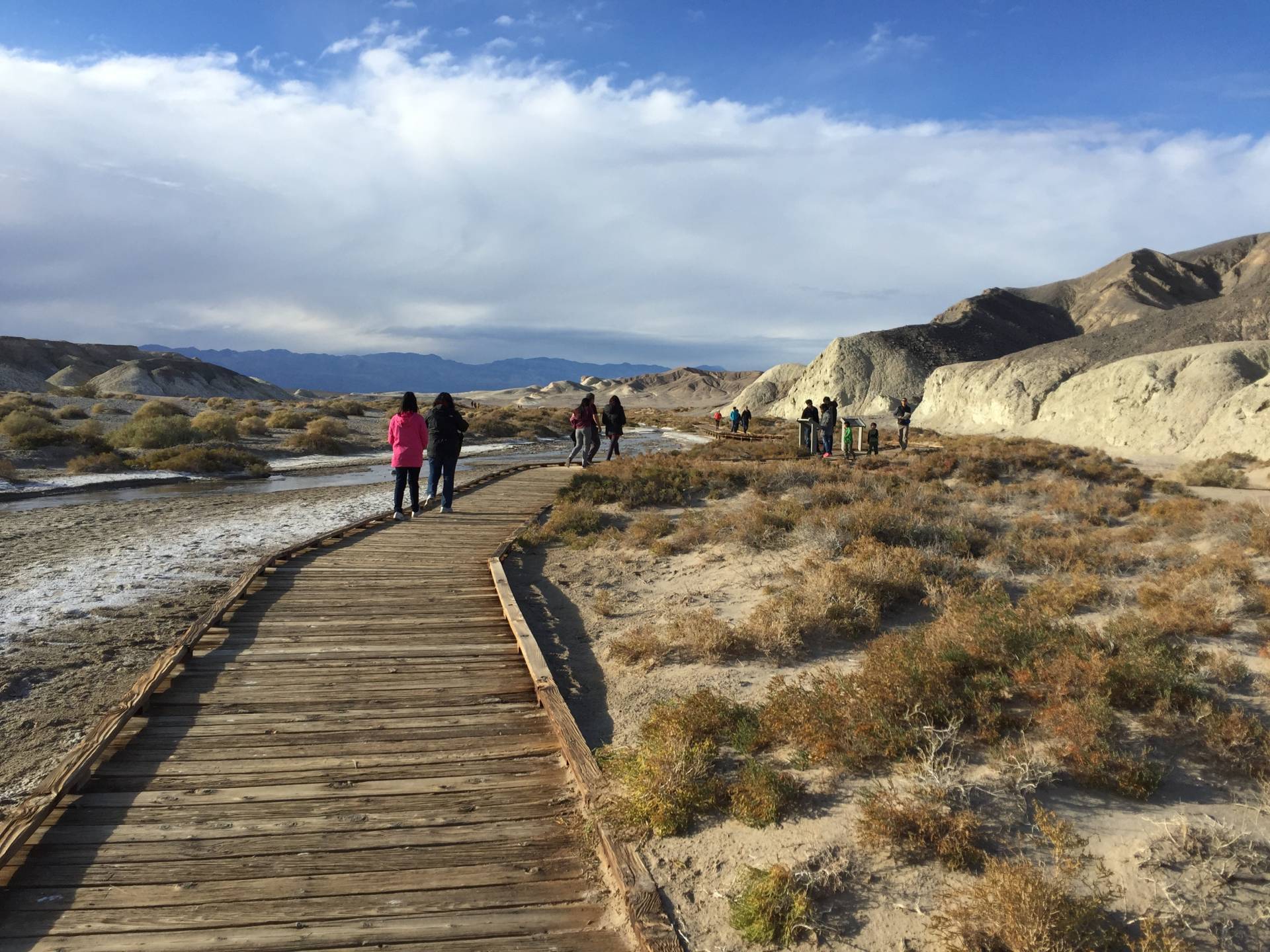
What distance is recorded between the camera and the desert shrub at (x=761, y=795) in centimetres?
429

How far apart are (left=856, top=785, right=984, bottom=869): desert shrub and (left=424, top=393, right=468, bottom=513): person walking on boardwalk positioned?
32.9ft

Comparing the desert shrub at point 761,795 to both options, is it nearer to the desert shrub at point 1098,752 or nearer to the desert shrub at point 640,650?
the desert shrub at point 1098,752

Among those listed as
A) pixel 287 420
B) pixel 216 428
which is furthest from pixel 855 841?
pixel 287 420

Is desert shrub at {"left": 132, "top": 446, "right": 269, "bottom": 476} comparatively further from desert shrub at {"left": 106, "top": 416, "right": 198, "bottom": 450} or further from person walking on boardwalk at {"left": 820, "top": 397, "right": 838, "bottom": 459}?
person walking on boardwalk at {"left": 820, "top": 397, "right": 838, "bottom": 459}

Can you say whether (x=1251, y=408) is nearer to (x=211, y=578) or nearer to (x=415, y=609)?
(x=415, y=609)

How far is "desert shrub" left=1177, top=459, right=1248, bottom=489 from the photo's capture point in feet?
68.0

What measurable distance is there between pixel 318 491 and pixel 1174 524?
20353 mm

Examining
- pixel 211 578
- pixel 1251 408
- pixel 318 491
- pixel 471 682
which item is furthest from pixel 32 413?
pixel 1251 408

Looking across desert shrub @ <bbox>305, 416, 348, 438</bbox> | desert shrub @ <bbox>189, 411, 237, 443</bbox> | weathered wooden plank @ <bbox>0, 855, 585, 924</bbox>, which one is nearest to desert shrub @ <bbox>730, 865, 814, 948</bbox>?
weathered wooden plank @ <bbox>0, 855, 585, 924</bbox>

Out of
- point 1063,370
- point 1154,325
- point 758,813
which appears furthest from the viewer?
point 1154,325

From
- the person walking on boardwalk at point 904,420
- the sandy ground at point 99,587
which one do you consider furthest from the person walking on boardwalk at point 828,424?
the sandy ground at point 99,587

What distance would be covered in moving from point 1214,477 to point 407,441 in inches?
871

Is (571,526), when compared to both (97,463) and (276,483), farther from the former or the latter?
(97,463)

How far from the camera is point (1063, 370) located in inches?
1822
